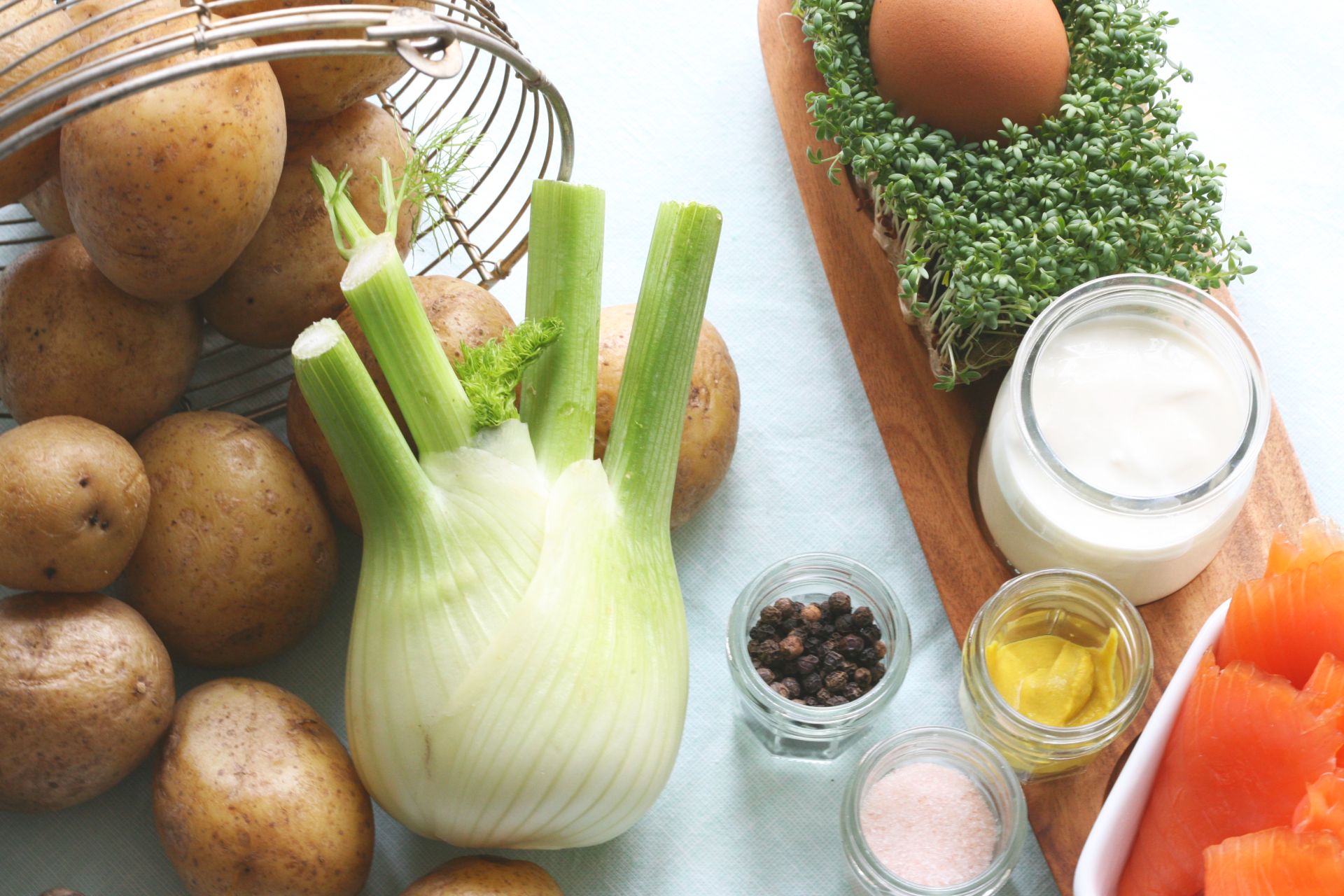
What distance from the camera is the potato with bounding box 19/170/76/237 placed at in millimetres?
1062

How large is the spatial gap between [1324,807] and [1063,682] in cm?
25

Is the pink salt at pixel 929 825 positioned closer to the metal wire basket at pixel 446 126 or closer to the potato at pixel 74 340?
the metal wire basket at pixel 446 126

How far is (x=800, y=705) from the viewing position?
3.44ft

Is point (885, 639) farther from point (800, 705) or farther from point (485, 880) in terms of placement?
point (485, 880)

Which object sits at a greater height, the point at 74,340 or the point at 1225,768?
the point at 74,340

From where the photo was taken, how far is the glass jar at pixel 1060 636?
3.26 ft

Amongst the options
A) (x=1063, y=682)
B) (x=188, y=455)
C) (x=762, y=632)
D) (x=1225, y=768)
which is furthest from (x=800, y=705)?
(x=188, y=455)

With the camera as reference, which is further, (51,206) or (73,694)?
(51,206)

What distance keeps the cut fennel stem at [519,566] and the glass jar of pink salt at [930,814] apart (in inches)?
7.3

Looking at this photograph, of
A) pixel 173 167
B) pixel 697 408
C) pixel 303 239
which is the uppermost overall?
pixel 173 167

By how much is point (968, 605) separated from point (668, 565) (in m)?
0.30

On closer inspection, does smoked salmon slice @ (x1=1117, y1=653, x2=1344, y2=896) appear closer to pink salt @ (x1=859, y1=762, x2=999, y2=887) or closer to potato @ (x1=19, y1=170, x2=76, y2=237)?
pink salt @ (x1=859, y1=762, x2=999, y2=887)

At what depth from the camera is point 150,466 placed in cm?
104

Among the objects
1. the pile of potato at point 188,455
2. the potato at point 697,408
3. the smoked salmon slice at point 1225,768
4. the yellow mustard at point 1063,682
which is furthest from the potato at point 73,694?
the smoked salmon slice at point 1225,768
